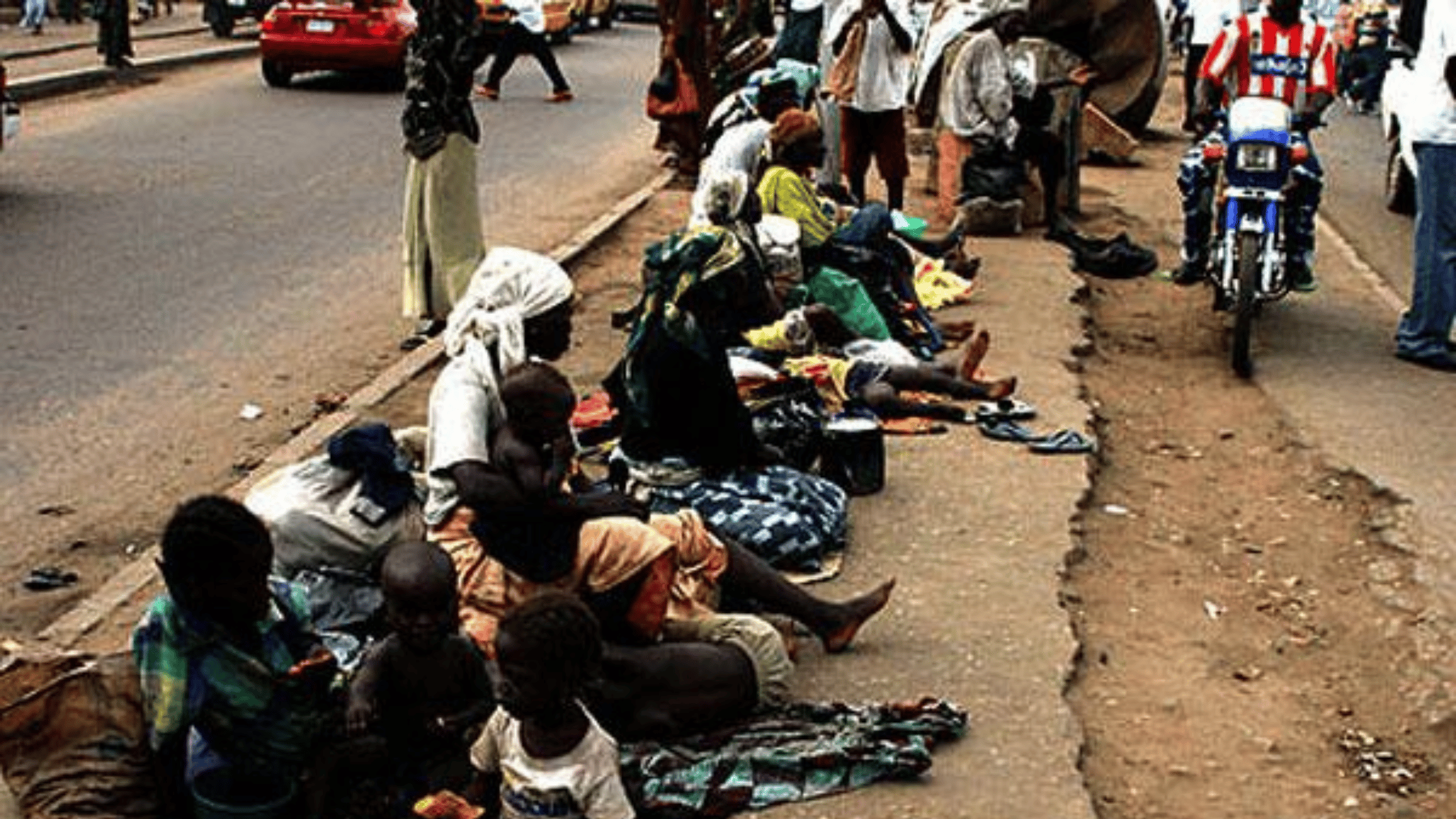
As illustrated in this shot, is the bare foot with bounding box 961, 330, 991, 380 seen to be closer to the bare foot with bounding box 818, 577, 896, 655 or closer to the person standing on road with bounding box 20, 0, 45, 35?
the bare foot with bounding box 818, 577, 896, 655

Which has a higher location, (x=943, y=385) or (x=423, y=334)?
(x=943, y=385)

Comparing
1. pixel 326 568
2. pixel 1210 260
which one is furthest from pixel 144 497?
pixel 1210 260

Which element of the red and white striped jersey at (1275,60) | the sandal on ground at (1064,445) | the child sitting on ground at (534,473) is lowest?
the sandal on ground at (1064,445)

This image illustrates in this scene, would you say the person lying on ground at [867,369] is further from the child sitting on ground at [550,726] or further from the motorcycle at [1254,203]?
the child sitting on ground at [550,726]

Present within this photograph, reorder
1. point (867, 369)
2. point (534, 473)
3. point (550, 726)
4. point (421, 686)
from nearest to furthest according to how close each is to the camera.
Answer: point (550, 726) → point (421, 686) → point (534, 473) → point (867, 369)

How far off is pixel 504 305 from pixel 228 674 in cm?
164

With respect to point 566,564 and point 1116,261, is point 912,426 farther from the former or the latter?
point 1116,261

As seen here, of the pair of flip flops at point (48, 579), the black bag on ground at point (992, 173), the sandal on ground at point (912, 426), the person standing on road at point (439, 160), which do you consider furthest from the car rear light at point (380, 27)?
the pair of flip flops at point (48, 579)

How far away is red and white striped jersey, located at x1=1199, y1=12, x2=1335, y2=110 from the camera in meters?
10.5

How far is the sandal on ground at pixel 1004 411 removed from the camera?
8477 millimetres

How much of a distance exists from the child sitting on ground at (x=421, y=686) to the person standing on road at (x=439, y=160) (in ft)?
17.5

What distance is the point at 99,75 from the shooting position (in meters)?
22.3

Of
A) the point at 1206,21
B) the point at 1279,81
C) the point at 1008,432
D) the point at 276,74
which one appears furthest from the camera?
the point at 276,74

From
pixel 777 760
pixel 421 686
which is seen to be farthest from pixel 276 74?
pixel 777 760
